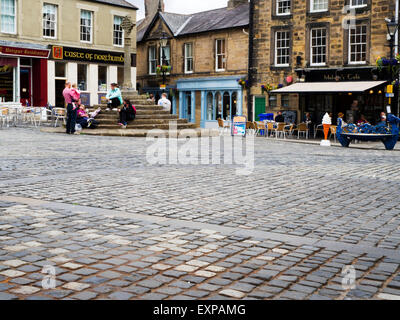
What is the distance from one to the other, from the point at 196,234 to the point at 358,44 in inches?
942

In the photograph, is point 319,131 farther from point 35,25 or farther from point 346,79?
point 35,25

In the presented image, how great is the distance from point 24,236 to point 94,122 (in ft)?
57.5

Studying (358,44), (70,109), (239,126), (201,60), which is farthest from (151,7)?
(70,109)

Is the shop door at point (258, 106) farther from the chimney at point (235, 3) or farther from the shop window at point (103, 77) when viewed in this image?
the shop window at point (103, 77)

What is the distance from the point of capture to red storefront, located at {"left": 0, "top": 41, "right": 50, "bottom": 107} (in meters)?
28.2

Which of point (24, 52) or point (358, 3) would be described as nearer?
point (358, 3)

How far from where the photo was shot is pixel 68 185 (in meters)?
8.30

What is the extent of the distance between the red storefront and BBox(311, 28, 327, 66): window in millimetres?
14406

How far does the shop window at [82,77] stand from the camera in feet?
105

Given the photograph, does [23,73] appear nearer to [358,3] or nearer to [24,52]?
[24,52]

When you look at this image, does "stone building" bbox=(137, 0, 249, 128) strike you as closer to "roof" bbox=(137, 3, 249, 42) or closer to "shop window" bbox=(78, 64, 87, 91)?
"roof" bbox=(137, 3, 249, 42)

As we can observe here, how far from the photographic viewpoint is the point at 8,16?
28.2m

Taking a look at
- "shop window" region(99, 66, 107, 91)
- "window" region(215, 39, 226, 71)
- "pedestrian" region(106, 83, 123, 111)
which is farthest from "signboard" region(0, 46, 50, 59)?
"window" region(215, 39, 226, 71)
